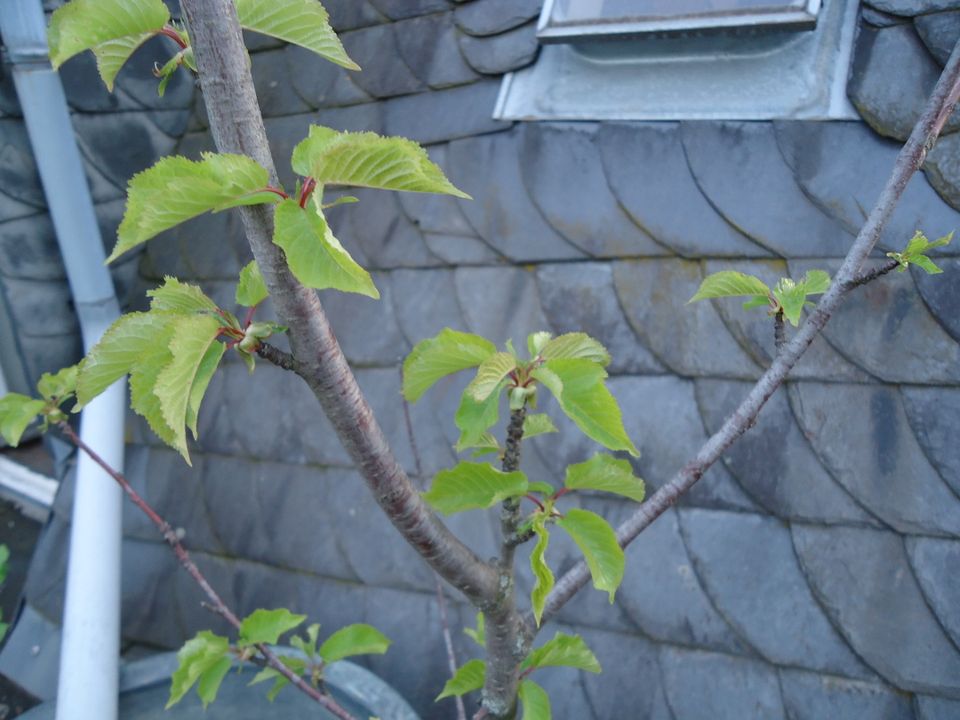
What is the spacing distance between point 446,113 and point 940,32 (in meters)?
0.78

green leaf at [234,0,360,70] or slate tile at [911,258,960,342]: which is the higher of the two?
green leaf at [234,0,360,70]

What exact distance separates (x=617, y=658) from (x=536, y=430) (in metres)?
0.56

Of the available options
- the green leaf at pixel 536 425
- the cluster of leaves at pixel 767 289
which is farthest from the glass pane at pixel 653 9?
the green leaf at pixel 536 425

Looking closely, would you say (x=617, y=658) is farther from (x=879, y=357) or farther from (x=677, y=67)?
(x=677, y=67)

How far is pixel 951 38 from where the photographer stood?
1.11m

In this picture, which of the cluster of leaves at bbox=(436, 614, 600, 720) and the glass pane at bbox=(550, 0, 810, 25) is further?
the glass pane at bbox=(550, 0, 810, 25)

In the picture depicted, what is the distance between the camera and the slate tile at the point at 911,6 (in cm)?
112

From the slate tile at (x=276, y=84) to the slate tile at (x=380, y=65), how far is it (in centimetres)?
13

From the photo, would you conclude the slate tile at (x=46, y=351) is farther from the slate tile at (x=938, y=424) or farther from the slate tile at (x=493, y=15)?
the slate tile at (x=938, y=424)

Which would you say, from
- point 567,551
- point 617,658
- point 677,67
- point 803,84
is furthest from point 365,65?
point 617,658

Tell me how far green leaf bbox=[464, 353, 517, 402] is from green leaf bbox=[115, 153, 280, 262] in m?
0.21

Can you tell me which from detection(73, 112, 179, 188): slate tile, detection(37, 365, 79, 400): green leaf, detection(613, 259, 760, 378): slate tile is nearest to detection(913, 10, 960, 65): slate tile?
detection(613, 259, 760, 378): slate tile

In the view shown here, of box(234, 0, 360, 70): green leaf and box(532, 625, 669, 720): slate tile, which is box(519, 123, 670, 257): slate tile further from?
box(234, 0, 360, 70): green leaf

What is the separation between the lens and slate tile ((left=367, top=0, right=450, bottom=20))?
1.54 meters
